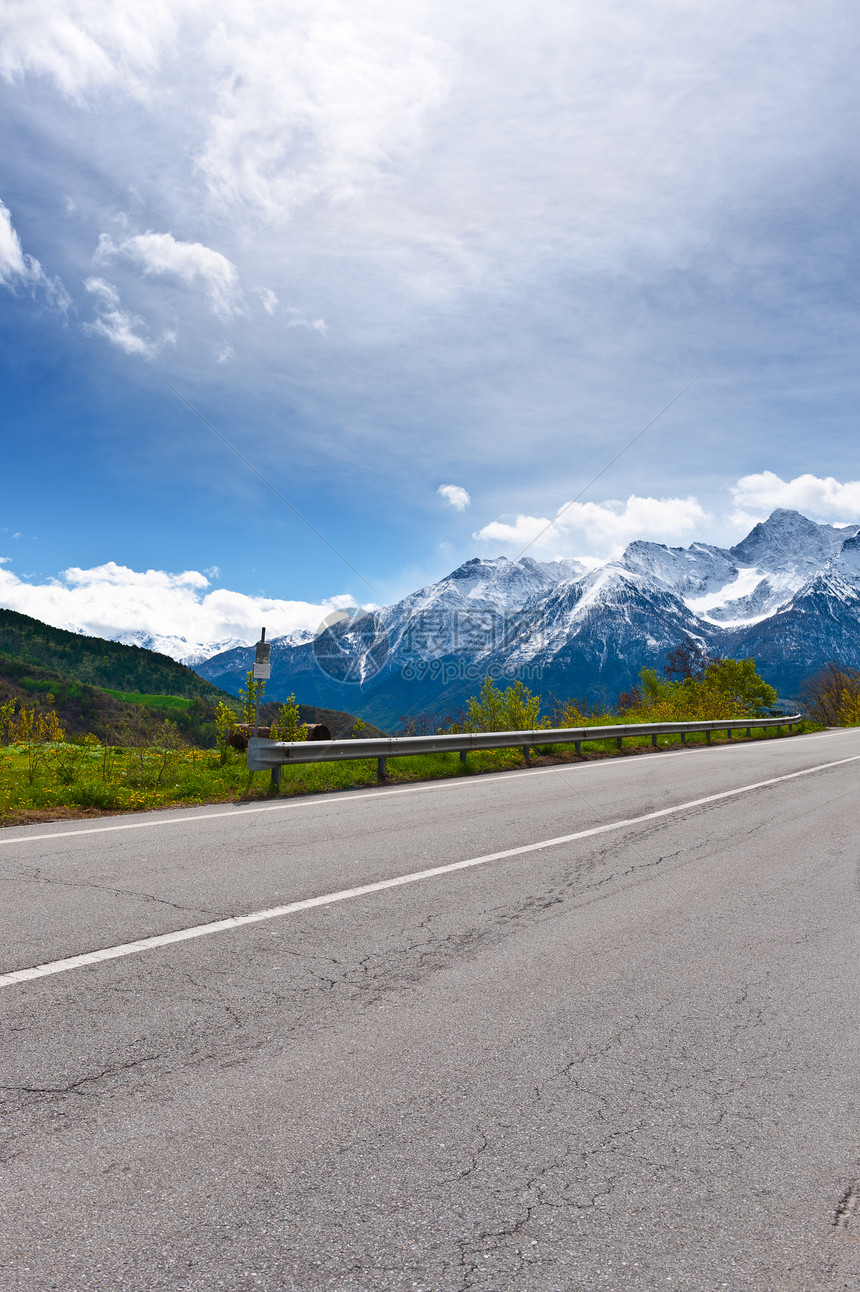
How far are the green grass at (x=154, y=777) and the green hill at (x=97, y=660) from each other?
408 feet

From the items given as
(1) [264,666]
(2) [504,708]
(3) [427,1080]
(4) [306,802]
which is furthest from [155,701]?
(3) [427,1080]

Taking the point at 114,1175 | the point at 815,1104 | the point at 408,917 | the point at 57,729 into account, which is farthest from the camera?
the point at 57,729

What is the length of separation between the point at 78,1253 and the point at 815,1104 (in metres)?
2.79

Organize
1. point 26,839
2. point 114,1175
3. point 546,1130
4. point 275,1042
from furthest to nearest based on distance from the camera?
point 26,839 → point 275,1042 → point 546,1130 → point 114,1175

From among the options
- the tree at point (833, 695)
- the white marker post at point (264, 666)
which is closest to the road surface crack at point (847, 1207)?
the white marker post at point (264, 666)

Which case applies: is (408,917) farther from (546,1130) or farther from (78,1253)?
Answer: (78,1253)

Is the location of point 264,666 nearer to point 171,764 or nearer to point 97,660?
point 171,764

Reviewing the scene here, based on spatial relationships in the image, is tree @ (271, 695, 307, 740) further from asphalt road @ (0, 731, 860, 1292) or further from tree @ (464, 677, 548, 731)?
tree @ (464, 677, 548, 731)

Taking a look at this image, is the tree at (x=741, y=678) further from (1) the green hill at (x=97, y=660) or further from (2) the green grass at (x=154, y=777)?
(1) the green hill at (x=97, y=660)

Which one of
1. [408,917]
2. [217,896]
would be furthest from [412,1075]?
[217,896]

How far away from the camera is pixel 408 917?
506 centimetres

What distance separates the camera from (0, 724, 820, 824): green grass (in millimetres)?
9297

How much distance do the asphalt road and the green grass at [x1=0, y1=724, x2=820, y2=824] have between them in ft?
9.95

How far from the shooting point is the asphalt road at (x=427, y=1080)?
2131mm
